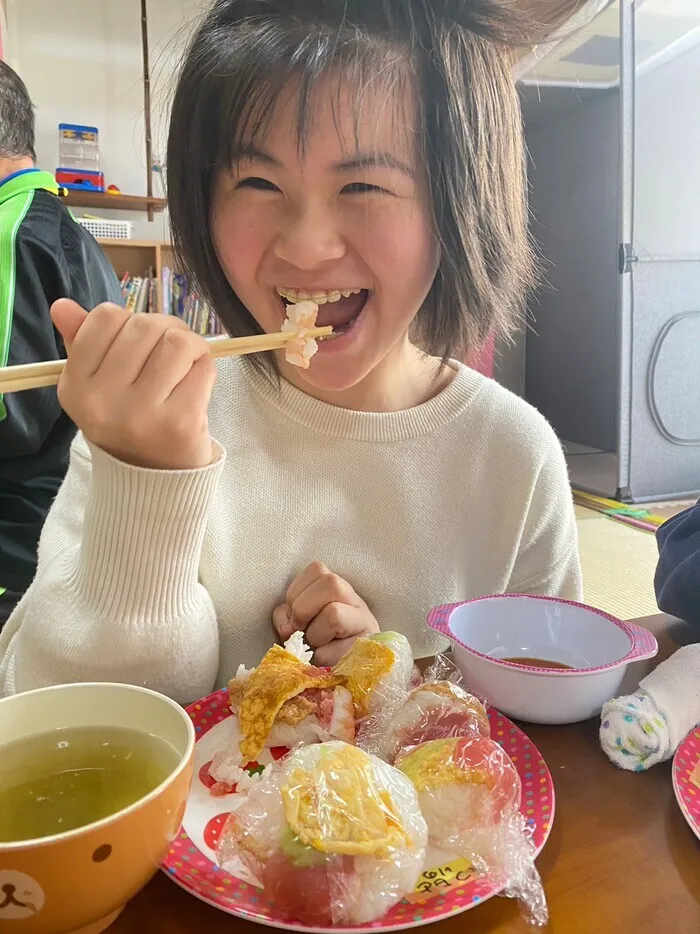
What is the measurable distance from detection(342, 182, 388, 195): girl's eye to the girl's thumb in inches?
11.6

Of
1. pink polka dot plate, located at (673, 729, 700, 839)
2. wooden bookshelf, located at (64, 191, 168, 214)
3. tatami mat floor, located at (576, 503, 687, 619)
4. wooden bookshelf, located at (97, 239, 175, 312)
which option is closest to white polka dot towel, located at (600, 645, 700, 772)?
pink polka dot plate, located at (673, 729, 700, 839)

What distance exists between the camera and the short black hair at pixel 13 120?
1592 millimetres

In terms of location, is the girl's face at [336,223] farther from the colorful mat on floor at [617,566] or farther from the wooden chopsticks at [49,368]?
the colorful mat on floor at [617,566]

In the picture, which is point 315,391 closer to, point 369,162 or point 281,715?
point 369,162

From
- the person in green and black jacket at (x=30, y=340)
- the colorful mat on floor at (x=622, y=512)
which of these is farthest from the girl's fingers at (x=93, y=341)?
the colorful mat on floor at (x=622, y=512)

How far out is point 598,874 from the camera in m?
0.41

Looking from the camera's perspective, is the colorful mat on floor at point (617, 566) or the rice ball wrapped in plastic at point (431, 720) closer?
the rice ball wrapped in plastic at point (431, 720)

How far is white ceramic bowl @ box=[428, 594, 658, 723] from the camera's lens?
54 centimetres

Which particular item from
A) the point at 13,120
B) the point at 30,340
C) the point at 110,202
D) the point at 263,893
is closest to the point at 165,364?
the point at 263,893

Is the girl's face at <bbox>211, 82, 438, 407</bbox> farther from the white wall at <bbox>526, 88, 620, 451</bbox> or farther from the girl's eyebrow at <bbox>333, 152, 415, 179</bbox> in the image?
the white wall at <bbox>526, 88, 620, 451</bbox>

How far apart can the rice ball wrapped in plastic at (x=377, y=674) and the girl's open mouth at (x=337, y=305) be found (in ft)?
1.15

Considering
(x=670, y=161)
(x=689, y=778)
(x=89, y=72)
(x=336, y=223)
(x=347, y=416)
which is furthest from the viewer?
A: (x=89, y=72)

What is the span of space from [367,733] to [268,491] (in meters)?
0.44

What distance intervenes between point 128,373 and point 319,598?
0.34 m
